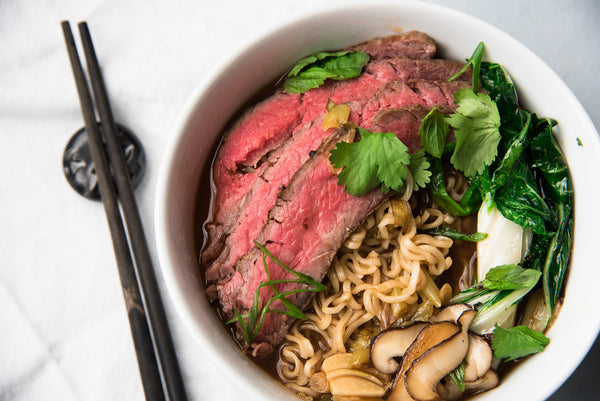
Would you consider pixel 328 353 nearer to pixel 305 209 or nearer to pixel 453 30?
pixel 305 209

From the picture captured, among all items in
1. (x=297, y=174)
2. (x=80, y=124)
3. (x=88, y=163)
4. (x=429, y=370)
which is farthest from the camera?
(x=80, y=124)

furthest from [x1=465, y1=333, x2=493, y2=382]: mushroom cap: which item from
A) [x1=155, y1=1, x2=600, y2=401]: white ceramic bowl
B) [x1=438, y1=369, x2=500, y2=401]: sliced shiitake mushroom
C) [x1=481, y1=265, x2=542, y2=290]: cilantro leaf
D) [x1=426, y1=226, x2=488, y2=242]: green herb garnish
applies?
[x1=426, y1=226, x2=488, y2=242]: green herb garnish

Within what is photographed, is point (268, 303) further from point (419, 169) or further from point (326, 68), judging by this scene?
point (326, 68)

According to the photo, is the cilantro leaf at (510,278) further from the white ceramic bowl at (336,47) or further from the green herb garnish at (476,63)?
the green herb garnish at (476,63)

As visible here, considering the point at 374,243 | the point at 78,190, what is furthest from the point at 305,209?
the point at 78,190

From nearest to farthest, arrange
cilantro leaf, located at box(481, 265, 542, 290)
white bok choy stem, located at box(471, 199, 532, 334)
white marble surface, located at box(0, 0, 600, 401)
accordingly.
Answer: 1. cilantro leaf, located at box(481, 265, 542, 290)
2. white bok choy stem, located at box(471, 199, 532, 334)
3. white marble surface, located at box(0, 0, 600, 401)

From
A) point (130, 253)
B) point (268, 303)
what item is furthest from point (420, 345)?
point (130, 253)

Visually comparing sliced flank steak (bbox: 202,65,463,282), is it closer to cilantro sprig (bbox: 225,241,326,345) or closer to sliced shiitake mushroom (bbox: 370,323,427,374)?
cilantro sprig (bbox: 225,241,326,345)
